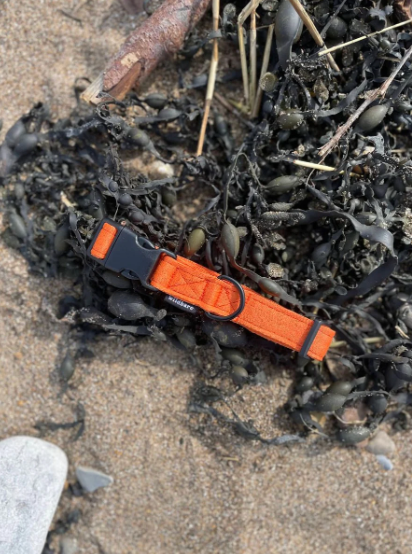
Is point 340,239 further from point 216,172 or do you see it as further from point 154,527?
point 154,527

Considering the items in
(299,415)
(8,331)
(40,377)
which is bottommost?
(299,415)

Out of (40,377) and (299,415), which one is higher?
(40,377)

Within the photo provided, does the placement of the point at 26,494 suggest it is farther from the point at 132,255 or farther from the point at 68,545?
the point at 132,255

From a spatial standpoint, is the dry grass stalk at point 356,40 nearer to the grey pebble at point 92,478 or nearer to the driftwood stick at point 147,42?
the driftwood stick at point 147,42

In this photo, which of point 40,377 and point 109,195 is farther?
point 40,377

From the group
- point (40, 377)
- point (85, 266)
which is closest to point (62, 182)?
point (85, 266)

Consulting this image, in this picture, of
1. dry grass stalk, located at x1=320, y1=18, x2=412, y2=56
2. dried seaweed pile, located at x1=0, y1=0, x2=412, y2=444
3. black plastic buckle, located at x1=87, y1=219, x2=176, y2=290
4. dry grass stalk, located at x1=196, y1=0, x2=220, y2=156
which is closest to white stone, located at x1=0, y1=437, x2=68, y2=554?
dried seaweed pile, located at x1=0, y1=0, x2=412, y2=444

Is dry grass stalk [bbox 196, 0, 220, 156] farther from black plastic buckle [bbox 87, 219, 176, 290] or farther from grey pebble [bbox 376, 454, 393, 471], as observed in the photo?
grey pebble [bbox 376, 454, 393, 471]
